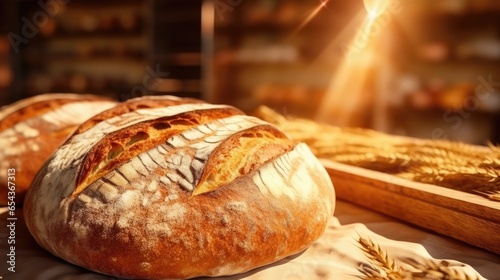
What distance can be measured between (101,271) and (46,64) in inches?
255

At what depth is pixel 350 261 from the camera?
96 centimetres

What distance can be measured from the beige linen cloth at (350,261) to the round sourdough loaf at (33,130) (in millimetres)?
175

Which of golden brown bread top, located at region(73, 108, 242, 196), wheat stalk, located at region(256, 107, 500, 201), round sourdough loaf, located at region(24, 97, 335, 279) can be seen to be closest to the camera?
round sourdough loaf, located at region(24, 97, 335, 279)

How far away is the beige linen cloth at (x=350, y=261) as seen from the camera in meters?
0.87

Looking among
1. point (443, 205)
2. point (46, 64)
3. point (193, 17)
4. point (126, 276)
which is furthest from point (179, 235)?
point (46, 64)

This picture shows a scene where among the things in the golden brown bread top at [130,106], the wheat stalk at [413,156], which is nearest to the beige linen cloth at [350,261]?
the wheat stalk at [413,156]

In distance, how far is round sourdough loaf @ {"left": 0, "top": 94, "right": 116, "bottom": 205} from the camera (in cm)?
129

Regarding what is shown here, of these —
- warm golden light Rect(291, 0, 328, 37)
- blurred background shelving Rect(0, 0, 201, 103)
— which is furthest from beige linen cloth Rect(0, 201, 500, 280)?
blurred background shelving Rect(0, 0, 201, 103)

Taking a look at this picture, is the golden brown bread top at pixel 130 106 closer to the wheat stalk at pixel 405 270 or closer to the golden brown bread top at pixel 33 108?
the golden brown bread top at pixel 33 108

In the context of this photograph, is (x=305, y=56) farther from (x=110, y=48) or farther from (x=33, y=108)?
(x=33, y=108)

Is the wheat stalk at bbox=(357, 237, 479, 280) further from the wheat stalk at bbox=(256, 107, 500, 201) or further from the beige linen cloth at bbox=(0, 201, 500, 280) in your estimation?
the wheat stalk at bbox=(256, 107, 500, 201)

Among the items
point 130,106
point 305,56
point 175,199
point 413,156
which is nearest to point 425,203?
point 413,156

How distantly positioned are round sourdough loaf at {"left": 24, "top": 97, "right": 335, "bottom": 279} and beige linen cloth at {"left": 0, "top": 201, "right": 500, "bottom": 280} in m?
0.03

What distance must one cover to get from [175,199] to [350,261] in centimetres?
40
